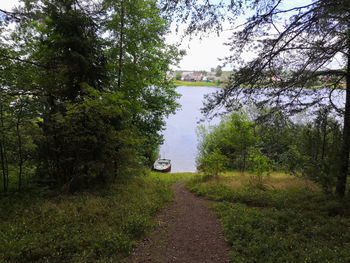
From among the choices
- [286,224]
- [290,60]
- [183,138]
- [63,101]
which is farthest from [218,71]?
[183,138]

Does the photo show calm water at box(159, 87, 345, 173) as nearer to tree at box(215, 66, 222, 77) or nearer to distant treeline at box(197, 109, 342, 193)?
distant treeline at box(197, 109, 342, 193)

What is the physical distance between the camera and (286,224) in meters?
4.41

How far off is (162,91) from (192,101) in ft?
53.3

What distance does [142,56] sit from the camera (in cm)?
908

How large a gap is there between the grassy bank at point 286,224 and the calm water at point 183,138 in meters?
17.3

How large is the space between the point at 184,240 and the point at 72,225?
2.62 metres

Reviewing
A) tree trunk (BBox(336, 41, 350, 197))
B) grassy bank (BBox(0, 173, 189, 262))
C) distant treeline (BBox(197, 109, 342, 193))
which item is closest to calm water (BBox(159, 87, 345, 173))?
distant treeline (BBox(197, 109, 342, 193))

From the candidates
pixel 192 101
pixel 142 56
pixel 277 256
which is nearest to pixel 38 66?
pixel 142 56

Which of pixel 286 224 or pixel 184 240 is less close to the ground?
pixel 286 224

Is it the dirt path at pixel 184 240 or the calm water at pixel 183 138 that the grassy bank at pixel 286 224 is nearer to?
the dirt path at pixel 184 240

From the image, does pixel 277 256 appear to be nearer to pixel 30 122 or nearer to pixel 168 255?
pixel 168 255

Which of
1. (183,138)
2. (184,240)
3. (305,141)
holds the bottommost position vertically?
(184,240)

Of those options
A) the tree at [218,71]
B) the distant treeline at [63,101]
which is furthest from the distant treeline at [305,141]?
the distant treeline at [63,101]

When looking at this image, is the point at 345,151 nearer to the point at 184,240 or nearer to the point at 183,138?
the point at 184,240
